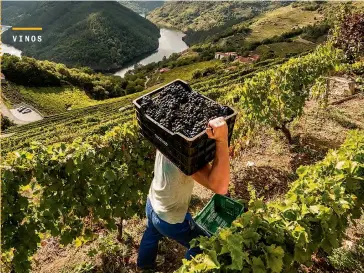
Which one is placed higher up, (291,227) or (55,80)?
Answer: (291,227)

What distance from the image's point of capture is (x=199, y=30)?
154750 millimetres

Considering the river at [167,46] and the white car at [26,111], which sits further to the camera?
the river at [167,46]

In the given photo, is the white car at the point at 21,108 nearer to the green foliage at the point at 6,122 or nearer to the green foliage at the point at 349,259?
the green foliage at the point at 6,122

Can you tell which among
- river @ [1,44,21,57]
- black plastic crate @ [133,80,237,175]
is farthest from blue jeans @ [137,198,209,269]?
river @ [1,44,21,57]

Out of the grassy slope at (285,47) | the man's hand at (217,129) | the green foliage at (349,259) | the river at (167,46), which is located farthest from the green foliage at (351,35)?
the river at (167,46)

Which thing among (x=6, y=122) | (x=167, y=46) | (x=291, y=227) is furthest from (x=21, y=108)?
(x=167, y=46)

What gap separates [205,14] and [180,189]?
188 meters

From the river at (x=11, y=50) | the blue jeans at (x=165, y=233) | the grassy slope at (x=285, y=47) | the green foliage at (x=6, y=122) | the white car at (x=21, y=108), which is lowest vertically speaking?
the river at (x=11, y=50)

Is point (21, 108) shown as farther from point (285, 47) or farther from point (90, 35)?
point (90, 35)

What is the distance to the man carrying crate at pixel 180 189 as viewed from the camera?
2.93 meters

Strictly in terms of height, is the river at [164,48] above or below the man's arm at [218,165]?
below

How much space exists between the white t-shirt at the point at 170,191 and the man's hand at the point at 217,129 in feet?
1.95

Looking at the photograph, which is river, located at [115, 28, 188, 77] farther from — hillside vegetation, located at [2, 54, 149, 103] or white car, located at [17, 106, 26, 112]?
white car, located at [17, 106, 26, 112]

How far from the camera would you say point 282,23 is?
101 meters
